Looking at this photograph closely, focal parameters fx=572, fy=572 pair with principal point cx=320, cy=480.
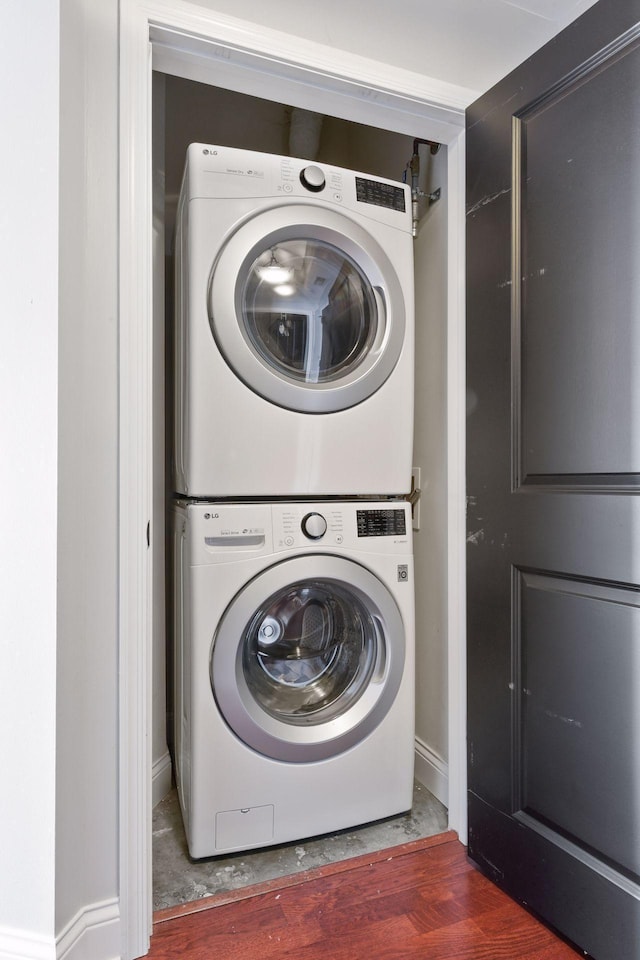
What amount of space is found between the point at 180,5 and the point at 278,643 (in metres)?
1.44

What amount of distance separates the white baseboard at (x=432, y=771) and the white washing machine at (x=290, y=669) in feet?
0.53

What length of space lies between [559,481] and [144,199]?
1010 millimetres

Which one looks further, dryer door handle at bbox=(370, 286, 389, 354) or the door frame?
dryer door handle at bbox=(370, 286, 389, 354)

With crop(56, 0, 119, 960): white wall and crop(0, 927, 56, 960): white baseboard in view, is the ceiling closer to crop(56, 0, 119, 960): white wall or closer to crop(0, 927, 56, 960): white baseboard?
crop(56, 0, 119, 960): white wall

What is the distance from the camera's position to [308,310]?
4.73ft

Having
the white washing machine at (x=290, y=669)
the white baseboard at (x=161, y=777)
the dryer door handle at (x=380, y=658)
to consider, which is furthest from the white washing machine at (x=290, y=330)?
the white baseboard at (x=161, y=777)

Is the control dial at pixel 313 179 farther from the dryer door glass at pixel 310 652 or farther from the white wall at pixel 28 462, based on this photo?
the dryer door glass at pixel 310 652

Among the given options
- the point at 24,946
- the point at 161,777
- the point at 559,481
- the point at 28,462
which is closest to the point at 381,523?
the point at 559,481

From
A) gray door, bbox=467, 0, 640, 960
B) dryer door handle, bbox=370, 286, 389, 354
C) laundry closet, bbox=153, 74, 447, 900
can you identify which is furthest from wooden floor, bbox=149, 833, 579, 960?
dryer door handle, bbox=370, 286, 389, 354

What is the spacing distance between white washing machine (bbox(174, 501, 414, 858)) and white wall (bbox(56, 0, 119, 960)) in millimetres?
254

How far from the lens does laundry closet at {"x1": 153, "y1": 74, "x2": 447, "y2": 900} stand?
164cm

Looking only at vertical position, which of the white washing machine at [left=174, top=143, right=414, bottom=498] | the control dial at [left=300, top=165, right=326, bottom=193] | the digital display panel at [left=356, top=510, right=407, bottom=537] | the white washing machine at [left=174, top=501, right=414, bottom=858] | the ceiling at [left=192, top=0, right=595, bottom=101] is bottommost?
the white washing machine at [left=174, top=501, right=414, bottom=858]

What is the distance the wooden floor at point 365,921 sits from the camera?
3.73 ft

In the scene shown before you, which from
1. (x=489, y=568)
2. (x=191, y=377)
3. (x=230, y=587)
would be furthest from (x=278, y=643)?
(x=191, y=377)
